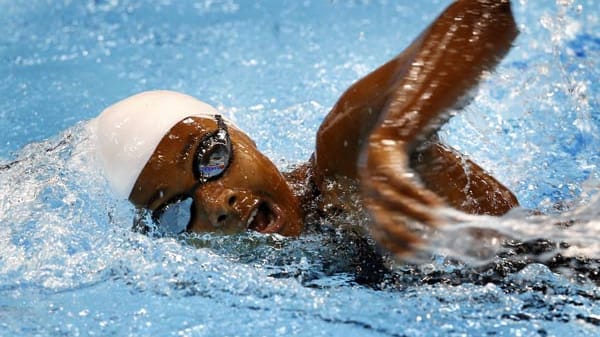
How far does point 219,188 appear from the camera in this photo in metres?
1.76

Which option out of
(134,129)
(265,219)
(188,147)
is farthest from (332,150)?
(134,129)

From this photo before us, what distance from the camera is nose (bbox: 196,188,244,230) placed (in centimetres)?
174

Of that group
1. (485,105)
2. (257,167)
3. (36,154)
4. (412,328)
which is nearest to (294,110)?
(485,105)

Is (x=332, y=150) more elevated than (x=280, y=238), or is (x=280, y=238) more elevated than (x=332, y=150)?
(x=332, y=150)

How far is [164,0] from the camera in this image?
4.26m

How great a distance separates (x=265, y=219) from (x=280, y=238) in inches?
2.1

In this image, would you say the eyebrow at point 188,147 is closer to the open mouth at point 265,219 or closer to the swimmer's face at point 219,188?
the swimmer's face at point 219,188

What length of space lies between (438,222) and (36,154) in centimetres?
132

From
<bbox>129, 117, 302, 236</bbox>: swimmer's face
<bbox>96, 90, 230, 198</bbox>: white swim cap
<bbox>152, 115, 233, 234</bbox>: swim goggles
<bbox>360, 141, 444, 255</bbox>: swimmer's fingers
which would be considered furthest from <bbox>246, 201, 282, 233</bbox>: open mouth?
<bbox>360, 141, 444, 255</bbox>: swimmer's fingers

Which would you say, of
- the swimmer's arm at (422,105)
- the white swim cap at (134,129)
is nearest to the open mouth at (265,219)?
the white swim cap at (134,129)

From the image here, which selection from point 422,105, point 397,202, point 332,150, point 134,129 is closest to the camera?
point 397,202

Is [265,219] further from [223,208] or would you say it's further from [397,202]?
[397,202]

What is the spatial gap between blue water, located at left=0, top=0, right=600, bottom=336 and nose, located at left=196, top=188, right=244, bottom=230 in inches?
1.9

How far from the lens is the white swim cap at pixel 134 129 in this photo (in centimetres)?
184
